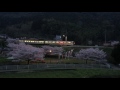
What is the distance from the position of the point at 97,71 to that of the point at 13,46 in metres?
3.70

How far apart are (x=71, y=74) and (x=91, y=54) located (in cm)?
262

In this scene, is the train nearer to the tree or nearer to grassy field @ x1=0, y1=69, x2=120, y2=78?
the tree

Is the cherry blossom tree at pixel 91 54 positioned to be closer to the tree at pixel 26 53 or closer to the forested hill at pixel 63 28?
the forested hill at pixel 63 28

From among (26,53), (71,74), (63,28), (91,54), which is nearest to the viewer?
(71,74)

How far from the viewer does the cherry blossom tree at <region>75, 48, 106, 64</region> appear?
845cm

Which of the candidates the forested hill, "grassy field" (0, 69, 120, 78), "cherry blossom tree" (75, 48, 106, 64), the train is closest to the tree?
the train

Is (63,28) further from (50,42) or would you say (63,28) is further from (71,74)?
(71,74)

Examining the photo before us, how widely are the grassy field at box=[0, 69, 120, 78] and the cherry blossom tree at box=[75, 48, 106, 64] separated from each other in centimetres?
195

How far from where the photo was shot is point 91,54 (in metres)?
8.59

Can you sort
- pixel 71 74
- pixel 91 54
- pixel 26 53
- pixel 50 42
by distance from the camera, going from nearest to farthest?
pixel 71 74
pixel 26 53
pixel 91 54
pixel 50 42

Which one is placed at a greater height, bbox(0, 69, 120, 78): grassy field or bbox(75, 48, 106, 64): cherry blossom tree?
bbox(75, 48, 106, 64): cherry blossom tree

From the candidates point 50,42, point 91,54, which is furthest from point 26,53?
point 91,54

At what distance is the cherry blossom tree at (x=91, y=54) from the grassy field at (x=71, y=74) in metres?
1.95

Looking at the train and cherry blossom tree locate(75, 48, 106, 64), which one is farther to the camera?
the train
